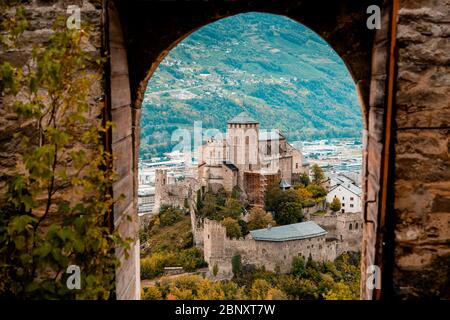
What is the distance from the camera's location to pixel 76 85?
7.34 feet

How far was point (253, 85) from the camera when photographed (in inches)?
1410

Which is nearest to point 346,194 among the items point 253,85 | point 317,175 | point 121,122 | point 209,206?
point 317,175

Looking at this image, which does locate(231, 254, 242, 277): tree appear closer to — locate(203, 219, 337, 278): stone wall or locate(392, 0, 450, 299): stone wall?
locate(203, 219, 337, 278): stone wall

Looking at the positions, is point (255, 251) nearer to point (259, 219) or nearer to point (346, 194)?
point (259, 219)

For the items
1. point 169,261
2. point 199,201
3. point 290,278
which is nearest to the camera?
point 169,261

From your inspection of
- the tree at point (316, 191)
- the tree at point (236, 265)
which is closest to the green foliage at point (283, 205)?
the tree at point (316, 191)

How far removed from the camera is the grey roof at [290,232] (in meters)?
27.2

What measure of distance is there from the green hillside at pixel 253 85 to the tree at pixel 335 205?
444 cm

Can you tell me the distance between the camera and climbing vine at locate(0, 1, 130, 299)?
2.07 meters

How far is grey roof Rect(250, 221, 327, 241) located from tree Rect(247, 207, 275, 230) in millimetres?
462

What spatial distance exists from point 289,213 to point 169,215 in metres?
7.21

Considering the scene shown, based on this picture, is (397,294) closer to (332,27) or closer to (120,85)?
(332,27)

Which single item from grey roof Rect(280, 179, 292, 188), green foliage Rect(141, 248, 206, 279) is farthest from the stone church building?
green foliage Rect(141, 248, 206, 279)
